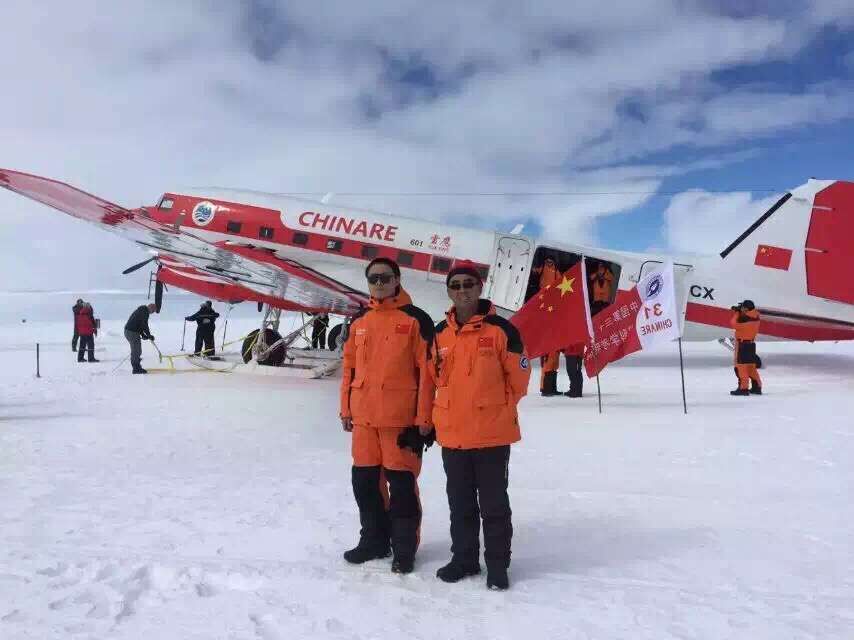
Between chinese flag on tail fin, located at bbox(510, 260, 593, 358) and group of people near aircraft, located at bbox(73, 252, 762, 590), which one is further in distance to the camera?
chinese flag on tail fin, located at bbox(510, 260, 593, 358)

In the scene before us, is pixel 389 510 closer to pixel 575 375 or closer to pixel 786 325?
pixel 575 375

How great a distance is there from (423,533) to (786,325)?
13.1 meters

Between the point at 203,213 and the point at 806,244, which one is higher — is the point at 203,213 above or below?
above

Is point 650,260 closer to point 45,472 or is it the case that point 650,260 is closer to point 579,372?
point 579,372

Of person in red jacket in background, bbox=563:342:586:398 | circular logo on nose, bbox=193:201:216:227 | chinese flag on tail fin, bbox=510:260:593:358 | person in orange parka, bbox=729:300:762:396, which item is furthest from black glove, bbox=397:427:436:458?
circular logo on nose, bbox=193:201:216:227

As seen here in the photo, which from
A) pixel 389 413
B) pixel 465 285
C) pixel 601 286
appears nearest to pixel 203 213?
pixel 601 286

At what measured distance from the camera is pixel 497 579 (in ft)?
11.1

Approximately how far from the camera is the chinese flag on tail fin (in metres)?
9.13

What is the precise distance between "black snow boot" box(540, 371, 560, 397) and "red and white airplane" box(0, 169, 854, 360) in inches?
155

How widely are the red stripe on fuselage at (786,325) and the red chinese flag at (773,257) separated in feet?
4.19

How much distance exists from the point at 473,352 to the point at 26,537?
10.7 feet

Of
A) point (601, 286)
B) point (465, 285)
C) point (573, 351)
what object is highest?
point (601, 286)

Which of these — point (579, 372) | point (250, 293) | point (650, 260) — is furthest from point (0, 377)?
point (650, 260)

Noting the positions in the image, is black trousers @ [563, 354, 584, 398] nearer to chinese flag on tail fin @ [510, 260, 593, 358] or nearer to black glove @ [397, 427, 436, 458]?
chinese flag on tail fin @ [510, 260, 593, 358]
